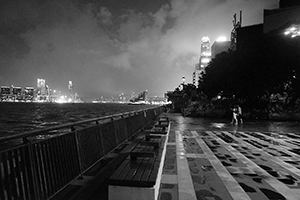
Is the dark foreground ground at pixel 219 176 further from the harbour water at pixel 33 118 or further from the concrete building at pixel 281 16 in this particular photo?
the concrete building at pixel 281 16

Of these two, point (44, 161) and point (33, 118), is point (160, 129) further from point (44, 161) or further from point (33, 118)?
point (33, 118)

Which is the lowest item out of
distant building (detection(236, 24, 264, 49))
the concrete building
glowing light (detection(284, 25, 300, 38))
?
glowing light (detection(284, 25, 300, 38))

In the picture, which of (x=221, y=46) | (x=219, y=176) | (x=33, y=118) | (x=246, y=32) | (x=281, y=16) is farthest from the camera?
(x=221, y=46)

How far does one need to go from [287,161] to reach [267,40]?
83.1 ft

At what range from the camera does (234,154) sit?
280 inches

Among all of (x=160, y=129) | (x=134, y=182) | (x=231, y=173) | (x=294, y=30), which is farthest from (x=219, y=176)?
(x=294, y=30)

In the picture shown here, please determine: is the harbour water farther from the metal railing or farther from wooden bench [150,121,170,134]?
wooden bench [150,121,170,134]

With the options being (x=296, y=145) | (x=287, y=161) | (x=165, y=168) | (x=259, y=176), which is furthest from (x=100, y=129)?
(x=296, y=145)

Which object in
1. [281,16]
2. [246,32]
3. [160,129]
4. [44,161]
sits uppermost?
[246,32]

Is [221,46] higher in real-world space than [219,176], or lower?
higher

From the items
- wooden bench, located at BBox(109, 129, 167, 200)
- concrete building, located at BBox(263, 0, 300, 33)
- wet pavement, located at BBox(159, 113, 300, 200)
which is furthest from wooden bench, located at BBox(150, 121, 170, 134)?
concrete building, located at BBox(263, 0, 300, 33)

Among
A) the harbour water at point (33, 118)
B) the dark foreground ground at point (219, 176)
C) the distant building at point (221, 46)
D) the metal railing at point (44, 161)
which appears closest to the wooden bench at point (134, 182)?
the dark foreground ground at point (219, 176)

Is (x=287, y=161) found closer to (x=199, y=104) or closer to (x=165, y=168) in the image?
(x=165, y=168)

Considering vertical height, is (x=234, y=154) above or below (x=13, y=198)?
below
